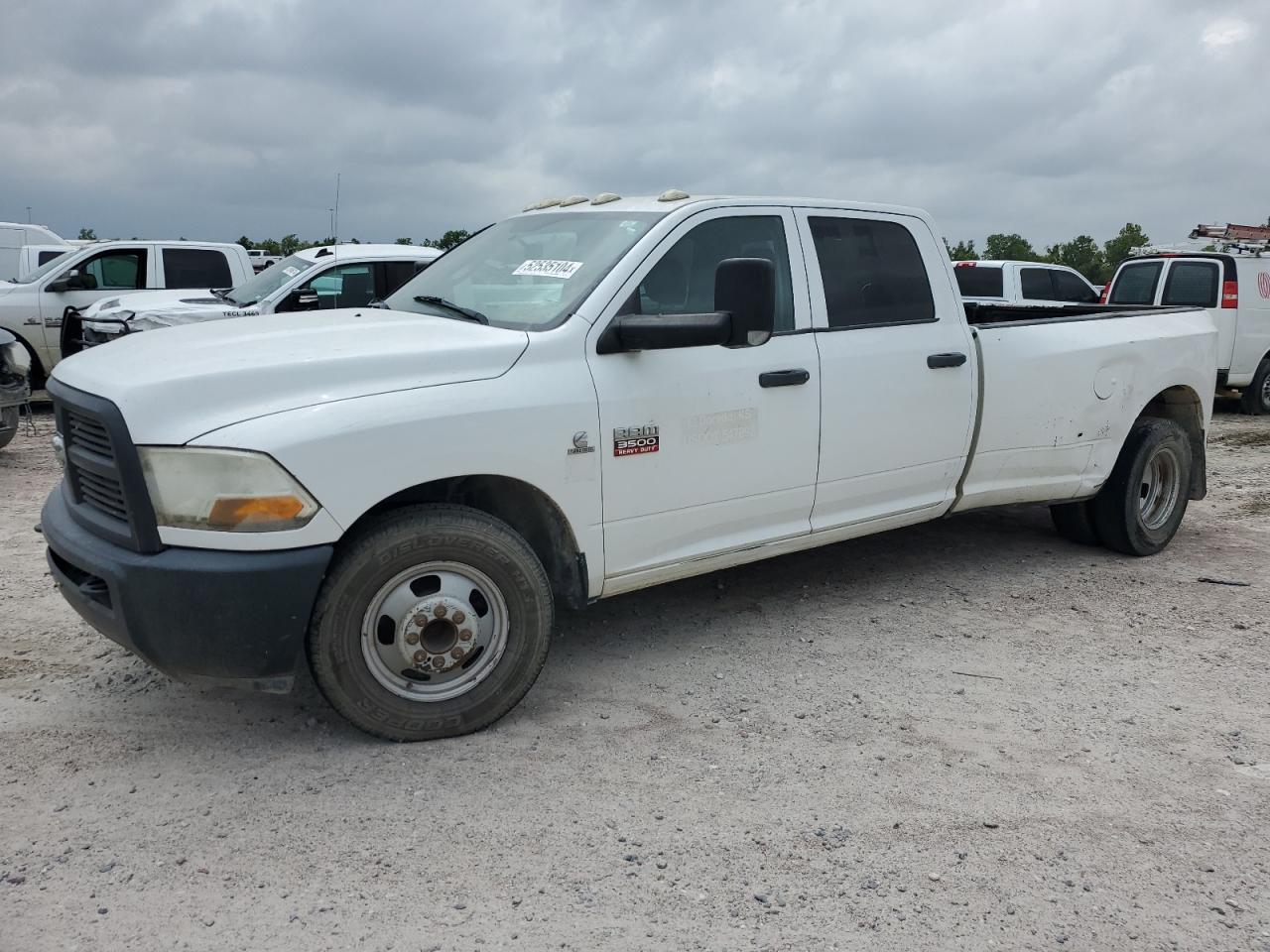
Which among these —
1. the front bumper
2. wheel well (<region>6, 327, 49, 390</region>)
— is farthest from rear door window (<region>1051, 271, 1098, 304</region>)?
the front bumper

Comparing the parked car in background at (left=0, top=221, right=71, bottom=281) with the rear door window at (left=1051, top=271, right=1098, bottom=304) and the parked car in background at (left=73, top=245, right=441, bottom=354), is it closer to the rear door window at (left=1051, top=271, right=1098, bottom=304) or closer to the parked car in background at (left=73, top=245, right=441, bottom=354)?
the parked car in background at (left=73, top=245, right=441, bottom=354)

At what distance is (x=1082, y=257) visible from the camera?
2977cm

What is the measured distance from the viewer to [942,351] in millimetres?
5227

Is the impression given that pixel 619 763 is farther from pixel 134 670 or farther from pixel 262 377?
pixel 134 670

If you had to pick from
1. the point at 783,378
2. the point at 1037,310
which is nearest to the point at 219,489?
the point at 783,378

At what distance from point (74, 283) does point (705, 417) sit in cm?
1048

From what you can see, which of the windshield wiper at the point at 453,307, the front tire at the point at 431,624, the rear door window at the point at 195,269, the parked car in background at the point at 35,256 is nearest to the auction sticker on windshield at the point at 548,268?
the windshield wiper at the point at 453,307

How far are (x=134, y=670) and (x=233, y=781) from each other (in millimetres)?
1125

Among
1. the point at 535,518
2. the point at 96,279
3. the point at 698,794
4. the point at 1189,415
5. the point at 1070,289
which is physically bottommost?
the point at 698,794

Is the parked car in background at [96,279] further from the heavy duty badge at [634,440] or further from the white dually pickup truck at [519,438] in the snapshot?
the heavy duty badge at [634,440]

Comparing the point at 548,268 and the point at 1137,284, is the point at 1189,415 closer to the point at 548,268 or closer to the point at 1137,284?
the point at 548,268

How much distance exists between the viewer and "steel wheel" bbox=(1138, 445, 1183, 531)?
642 cm

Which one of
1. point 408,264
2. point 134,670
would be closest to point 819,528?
point 134,670

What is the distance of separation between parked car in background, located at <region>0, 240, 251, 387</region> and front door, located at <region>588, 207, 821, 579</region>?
970 cm
